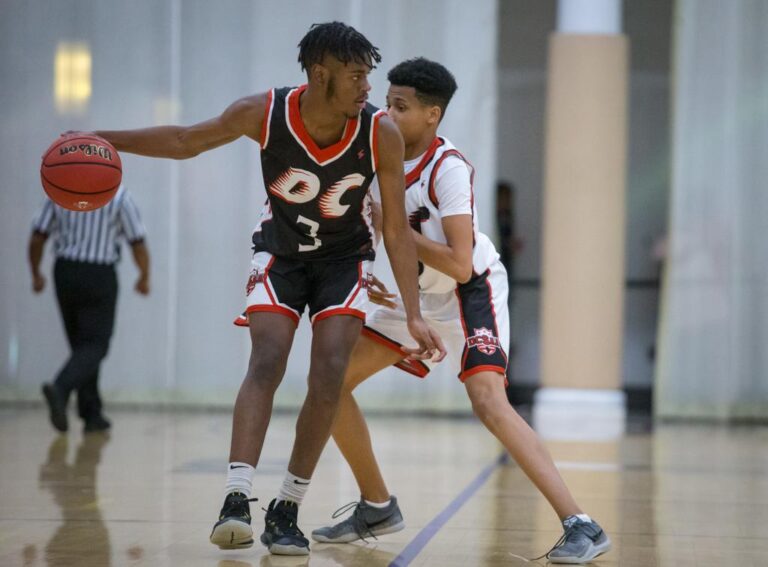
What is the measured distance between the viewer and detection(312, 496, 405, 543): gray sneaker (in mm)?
3445

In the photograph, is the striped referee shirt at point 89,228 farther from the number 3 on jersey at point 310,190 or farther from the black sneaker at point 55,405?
the number 3 on jersey at point 310,190

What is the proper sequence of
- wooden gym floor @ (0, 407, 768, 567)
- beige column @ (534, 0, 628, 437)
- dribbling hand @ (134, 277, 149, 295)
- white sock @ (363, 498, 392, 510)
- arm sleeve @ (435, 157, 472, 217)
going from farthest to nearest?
1. beige column @ (534, 0, 628, 437)
2. dribbling hand @ (134, 277, 149, 295)
3. white sock @ (363, 498, 392, 510)
4. arm sleeve @ (435, 157, 472, 217)
5. wooden gym floor @ (0, 407, 768, 567)

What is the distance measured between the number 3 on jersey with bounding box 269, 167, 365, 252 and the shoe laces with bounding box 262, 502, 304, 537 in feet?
2.50

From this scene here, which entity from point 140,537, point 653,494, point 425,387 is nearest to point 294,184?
point 140,537

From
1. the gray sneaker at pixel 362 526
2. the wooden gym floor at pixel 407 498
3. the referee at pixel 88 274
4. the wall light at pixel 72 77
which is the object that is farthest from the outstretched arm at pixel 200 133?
the wall light at pixel 72 77

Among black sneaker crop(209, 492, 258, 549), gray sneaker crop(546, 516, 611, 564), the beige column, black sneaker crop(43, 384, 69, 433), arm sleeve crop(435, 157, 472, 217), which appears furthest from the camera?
the beige column

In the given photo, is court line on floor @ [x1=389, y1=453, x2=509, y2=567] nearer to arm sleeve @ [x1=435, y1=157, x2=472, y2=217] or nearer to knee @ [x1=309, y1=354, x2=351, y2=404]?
knee @ [x1=309, y1=354, x2=351, y2=404]

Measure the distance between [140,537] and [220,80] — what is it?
5.53 metres

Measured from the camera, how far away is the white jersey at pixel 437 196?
338cm

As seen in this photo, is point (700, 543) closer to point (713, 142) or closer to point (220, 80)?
point (713, 142)

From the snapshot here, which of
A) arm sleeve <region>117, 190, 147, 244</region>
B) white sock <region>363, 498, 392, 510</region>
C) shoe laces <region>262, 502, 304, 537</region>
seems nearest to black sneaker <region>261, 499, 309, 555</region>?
shoe laces <region>262, 502, 304, 537</region>

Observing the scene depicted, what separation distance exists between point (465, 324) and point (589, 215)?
16.3ft

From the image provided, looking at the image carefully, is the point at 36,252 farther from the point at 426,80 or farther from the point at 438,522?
the point at 426,80

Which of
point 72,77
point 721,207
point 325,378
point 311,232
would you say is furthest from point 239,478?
point 72,77
